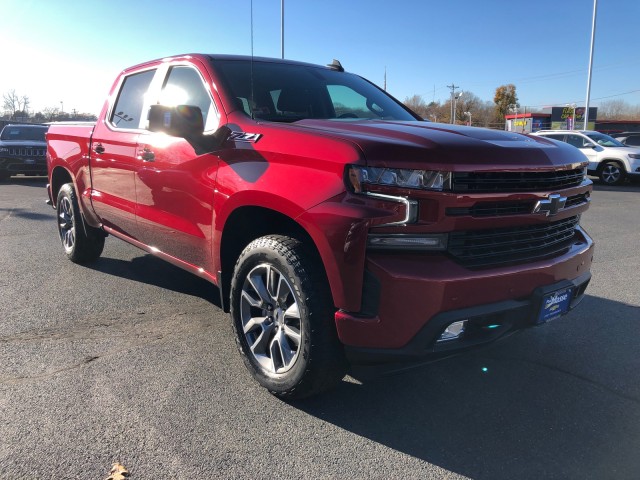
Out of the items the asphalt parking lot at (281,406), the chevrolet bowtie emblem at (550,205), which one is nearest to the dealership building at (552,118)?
the asphalt parking lot at (281,406)

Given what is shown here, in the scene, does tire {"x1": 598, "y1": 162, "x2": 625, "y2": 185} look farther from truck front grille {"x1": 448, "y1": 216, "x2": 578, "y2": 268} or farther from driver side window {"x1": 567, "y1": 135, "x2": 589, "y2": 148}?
truck front grille {"x1": 448, "y1": 216, "x2": 578, "y2": 268}

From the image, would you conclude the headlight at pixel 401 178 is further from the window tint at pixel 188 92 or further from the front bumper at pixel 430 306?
the window tint at pixel 188 92

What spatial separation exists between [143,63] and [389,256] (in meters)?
3.32

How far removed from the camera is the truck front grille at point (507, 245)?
2480 mm

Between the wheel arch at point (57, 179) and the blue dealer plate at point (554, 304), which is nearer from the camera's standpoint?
the blue dealer plate at point (554, 304)

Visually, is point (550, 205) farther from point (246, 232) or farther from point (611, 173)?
point (611, 173)

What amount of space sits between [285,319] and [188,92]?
189cm

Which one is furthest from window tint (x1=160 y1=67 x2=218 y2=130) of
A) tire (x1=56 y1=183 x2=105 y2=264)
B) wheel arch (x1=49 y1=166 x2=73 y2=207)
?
wheel arch (x1=49 y1=166 x2=73 y2=207)

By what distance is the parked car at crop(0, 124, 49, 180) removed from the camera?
1537 cm

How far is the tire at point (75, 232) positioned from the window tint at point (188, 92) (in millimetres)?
2090

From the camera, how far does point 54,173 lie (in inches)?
235

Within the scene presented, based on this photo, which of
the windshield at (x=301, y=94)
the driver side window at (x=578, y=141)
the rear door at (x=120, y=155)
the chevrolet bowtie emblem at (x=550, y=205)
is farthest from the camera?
the driver side window at (x=578, y=141)

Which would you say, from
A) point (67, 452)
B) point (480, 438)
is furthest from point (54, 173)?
point (480, 438)

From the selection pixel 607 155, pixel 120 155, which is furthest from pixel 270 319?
pixel 607 155
